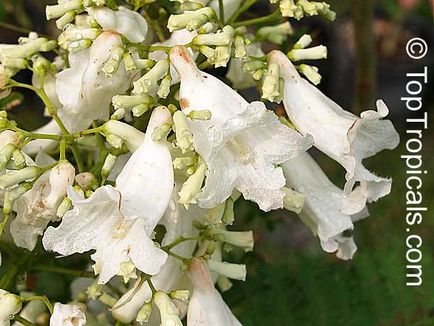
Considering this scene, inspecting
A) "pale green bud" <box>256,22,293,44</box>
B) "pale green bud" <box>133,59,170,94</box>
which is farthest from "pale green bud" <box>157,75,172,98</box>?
"pale green bud" <box>256,22,293,44</box>

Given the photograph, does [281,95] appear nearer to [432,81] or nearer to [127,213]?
[127,213]

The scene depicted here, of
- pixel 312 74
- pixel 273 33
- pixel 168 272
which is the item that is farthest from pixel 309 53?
pixel 168 272

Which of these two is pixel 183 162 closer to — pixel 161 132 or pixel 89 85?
pixel 161 132

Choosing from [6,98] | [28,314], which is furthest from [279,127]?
[28,314]

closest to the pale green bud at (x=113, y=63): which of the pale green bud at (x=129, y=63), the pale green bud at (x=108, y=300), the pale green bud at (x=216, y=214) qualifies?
the pale green bud at (x=129, y=63)

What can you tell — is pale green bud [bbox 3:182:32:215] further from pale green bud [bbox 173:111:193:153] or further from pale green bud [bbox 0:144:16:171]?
pale green bud [bbox 173:111:193:153]

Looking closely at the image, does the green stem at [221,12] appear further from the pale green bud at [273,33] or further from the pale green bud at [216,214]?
the pale green bud at [216,214]
